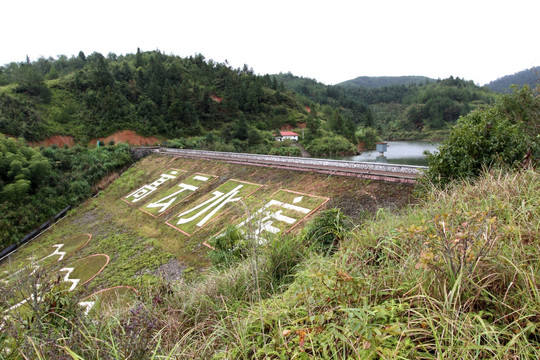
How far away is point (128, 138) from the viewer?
1636 inches

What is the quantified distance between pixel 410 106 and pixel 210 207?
92.6m

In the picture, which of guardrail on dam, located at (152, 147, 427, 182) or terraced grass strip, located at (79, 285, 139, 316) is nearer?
terraced grass strip, located at (79, 285, 139, 316)

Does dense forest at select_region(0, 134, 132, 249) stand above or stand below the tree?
below

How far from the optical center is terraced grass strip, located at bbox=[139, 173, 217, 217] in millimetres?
15117

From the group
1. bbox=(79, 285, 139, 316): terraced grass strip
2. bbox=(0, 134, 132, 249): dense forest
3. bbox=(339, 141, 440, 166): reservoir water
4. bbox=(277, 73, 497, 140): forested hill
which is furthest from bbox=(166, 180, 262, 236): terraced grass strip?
bbox=(277, 73, 497, 140): forested hill

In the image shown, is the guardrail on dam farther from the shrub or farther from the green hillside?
the shrub

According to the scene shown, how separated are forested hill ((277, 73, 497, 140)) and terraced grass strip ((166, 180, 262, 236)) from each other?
1576 inches

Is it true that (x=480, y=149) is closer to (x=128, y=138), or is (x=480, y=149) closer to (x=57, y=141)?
(x=128, y=138)

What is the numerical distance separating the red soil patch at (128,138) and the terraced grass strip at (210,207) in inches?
1305

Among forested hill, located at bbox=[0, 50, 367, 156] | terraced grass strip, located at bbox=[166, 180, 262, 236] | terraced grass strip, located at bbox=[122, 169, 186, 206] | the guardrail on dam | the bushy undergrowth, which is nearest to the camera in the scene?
the bushy undergrowth

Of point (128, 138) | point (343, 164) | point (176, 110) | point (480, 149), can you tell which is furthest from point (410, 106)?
point (480, 149)

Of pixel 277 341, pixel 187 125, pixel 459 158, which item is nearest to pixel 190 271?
pixel 277 341

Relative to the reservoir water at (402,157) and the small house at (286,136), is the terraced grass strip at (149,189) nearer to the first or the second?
the reservoir water at (402,157)

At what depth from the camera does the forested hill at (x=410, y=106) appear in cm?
6944
